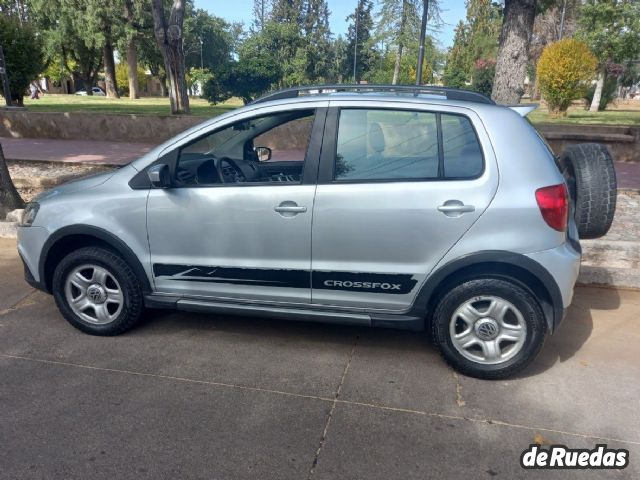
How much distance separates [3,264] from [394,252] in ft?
14.3

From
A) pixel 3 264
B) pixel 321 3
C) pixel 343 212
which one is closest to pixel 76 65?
pixel 321 3

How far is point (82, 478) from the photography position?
8.00 feet

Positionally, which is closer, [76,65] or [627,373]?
[627,373]

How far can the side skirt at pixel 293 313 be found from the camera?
3.34 m

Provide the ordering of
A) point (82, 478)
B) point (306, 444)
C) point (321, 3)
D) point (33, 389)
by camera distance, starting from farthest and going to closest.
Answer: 1. point (321, 3)
2. point (33, 389)
3. point (306, 444)
4. point (82, 478)

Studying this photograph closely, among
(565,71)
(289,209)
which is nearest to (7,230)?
(289,209)

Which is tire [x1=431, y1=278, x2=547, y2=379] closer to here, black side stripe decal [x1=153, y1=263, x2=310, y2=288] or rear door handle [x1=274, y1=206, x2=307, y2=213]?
black side stripe decal [x1=153, y1=263, x2=310, y2=288]

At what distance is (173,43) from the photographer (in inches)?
549

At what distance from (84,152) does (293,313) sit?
10118 mm

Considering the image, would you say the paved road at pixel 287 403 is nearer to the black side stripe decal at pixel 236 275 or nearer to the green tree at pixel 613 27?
the black side stripe decal at pixel 236 275

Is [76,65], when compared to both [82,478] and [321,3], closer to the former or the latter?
[321,3]

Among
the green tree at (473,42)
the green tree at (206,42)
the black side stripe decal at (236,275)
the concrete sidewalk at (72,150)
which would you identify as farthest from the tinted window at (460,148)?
the green tree at (206,42)

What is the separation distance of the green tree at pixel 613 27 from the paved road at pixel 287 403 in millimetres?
16308

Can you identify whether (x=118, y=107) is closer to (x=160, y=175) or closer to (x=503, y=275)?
(x=160, y=175)
